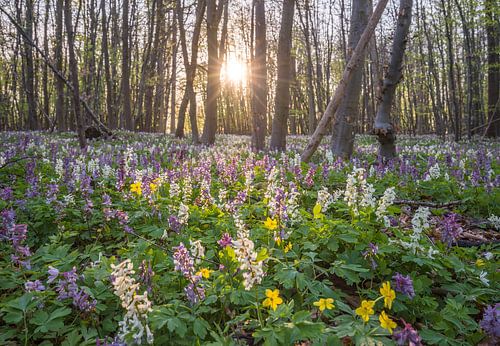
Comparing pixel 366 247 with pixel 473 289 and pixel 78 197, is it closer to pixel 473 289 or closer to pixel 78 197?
pixel 473 289

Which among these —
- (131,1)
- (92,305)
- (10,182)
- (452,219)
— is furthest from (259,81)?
(131,1)

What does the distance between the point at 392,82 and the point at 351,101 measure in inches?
50.0

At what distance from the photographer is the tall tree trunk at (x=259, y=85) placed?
38.6ft

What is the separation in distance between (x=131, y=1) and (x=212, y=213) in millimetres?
30154

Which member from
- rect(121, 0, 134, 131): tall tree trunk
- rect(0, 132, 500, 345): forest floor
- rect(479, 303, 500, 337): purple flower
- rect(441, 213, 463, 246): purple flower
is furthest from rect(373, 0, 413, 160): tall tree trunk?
rect(121, 0, 134, 131): tall tree trunk

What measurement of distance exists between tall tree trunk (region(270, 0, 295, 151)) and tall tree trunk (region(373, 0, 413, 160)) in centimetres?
345

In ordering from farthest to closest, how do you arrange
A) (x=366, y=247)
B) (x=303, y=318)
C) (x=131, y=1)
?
(x=131, y=1) < (x=366, y=247) < (x=303, y=318)

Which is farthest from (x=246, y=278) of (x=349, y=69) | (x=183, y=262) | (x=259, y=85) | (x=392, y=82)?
(x=259, y=85)

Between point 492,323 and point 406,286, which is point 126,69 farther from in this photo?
point 492,323

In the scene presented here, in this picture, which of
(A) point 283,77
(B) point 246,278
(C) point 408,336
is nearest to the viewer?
(C) point 408,336

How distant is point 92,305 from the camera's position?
7.07ft

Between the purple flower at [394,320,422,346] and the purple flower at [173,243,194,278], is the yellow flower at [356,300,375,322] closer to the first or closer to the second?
the purple flower at [394,320,422,346]

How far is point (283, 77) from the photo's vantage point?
11023 millimetres

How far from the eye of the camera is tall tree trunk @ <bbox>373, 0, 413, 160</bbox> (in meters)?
7.86
